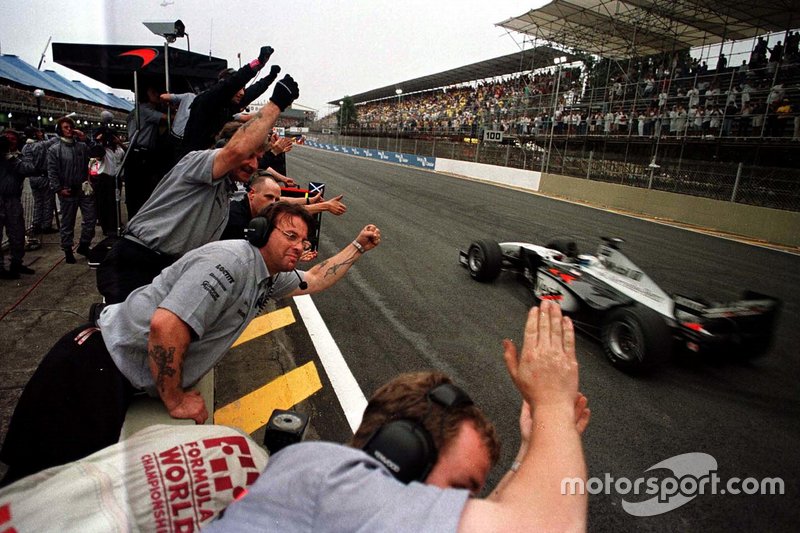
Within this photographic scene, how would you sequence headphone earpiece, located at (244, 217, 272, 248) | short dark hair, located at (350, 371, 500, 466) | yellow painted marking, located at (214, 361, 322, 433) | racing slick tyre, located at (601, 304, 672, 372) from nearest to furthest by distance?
short dark hair, located at (350, 371, 500, 466)
headphone earpiece, located at (244, 217, 272, 248)
yellow painted marking, located at (214, 361, 322, 433)
racing slick tyre, located at (601, 304, 672, 372)

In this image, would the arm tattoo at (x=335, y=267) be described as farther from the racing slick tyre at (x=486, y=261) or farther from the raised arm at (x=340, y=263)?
the racing slick tyre at (x=486, y=261)

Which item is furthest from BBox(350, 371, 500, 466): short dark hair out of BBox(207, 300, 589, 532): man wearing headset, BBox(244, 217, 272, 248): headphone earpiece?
BBox(244, 217, 272, 248): headphone earpiece

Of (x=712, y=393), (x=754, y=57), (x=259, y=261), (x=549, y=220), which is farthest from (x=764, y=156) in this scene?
(x=259, y=261)

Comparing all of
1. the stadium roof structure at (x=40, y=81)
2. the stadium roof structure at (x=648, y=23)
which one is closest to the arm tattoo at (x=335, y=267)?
the stadium roof structure at (x=40, y=81)

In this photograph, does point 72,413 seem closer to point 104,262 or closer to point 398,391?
point 104,262

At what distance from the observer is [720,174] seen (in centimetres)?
1327

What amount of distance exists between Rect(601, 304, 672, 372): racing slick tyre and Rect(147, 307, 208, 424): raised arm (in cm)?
322

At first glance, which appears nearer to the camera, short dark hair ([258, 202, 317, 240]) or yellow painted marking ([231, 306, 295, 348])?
short dark hair ([258, 202, 317, 240])

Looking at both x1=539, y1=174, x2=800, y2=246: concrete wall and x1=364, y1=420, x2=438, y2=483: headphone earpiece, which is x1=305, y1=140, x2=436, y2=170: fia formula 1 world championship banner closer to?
x1=539, y1=174, x2=800, y2=246: concrete wall

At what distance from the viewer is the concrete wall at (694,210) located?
1159 cm

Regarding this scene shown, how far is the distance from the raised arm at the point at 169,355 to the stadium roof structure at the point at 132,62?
273cm

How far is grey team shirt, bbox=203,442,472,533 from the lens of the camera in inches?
31.1

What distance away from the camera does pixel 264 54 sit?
2.47m

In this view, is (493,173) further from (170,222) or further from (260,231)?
(260,231)
